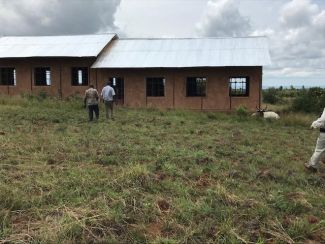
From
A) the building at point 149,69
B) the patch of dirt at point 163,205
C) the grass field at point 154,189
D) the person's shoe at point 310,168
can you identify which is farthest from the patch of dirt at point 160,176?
the building at point 149,69

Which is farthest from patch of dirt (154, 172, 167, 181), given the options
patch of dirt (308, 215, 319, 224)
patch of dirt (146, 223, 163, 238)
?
patch of dirt (308, 215, 319, 224)

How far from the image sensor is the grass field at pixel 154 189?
185 inches

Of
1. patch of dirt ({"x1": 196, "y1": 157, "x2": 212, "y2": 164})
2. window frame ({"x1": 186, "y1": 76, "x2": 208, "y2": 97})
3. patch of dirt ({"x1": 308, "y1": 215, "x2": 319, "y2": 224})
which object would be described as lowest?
patch of dirt ({"x1": 308, "y1": 215, "x2": 319, "y2": 224})

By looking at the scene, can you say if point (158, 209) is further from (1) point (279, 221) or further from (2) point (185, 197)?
(1) point (279, 221)

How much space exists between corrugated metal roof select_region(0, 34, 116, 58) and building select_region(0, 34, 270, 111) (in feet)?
0.18

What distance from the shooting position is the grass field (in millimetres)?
4699

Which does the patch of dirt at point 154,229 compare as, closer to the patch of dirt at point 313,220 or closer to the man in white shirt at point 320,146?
the patch of dirt at point 313,220

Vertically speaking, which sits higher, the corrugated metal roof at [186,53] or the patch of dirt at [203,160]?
the corrugated metal roof at [186,53]

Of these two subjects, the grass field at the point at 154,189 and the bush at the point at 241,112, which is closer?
the grass field at the point at 154,189

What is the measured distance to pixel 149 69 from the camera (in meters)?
22.8

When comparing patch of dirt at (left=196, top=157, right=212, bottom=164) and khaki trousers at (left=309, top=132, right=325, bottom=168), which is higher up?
khaki trousers at (left=309, top=132, right=325, bottom=168)

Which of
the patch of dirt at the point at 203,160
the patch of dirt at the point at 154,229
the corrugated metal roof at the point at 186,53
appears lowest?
the patch of dirt at the point at 154,229

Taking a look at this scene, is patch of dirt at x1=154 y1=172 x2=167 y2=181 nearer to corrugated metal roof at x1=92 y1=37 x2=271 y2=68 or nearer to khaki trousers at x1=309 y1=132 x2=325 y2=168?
khaki trousers at x1=309 y1=132 x2=325 y2=168

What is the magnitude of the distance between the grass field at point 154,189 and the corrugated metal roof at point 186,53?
33.7ft
